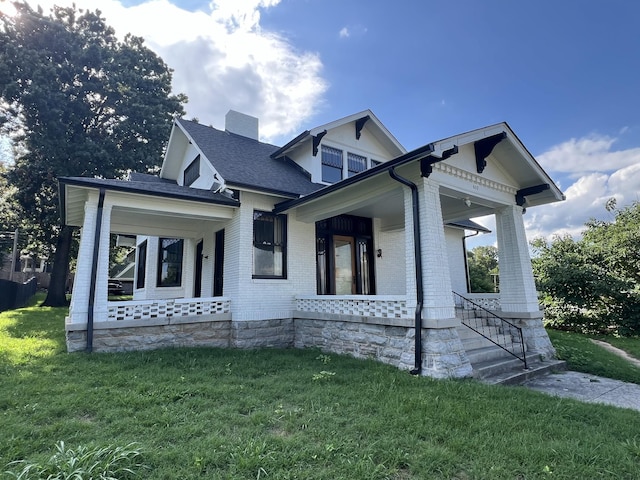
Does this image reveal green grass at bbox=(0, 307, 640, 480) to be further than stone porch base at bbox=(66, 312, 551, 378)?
No

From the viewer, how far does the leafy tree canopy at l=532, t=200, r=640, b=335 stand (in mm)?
10758

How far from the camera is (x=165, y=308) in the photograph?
7.25 m

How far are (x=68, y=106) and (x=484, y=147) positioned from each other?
17.8 meters

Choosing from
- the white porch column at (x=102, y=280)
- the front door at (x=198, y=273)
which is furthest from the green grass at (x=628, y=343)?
the white porch column at (x=102, y=280)

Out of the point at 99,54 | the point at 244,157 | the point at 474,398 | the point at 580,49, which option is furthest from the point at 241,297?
the point at 99,54

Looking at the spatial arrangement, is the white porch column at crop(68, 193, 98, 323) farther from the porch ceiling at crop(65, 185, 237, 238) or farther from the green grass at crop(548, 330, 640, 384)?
the green grass at crop(548, 330, 640, 384)

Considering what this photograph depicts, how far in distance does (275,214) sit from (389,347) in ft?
13.6

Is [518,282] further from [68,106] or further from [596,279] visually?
[68,106]

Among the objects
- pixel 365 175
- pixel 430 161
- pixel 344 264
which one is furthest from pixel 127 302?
pixel 430 161

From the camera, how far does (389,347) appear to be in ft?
19.9

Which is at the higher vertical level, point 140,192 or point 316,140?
point 316,140

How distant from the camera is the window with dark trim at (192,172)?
10.8 meters

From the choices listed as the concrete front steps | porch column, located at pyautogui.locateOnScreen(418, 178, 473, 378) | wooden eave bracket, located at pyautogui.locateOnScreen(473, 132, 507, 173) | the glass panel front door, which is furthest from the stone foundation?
wooden eave bracket, located at pyautogui.locateOnScreen(473, 132, 507, 173)

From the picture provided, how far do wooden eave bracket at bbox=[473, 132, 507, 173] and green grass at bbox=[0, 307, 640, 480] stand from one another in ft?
13.6
